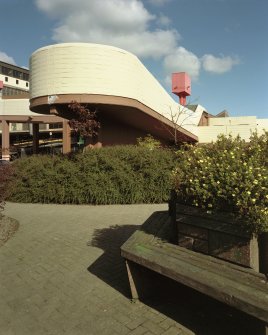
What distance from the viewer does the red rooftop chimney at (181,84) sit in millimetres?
34094

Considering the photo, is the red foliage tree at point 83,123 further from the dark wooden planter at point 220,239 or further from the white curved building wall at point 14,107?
the white curved building wall at point 14,107

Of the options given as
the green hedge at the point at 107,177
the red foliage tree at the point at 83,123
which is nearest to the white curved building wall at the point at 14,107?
the red foliage tree at the point at 83,123

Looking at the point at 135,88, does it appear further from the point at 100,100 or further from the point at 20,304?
the point at 20,304

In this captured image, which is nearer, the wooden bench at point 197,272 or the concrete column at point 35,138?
the wooden bench at point 197,272

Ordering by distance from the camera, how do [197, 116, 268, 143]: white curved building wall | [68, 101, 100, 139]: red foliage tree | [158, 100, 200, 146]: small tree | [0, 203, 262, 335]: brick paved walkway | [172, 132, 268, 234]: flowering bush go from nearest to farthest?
[172, 132, 268, 234]: flowering bush
[0, 203, 262, 335]: brick paved walkway
[68, 101, 100, 139]: red foliage tree
[158, 100, 200, 146]: small tree
[197, 116, 268, 143]: white curved building wall

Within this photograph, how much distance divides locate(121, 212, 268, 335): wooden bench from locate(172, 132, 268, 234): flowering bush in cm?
44

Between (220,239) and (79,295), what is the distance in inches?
69.8

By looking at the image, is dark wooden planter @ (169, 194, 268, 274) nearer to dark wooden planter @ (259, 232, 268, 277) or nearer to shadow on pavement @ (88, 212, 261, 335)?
dark wooden planter @ (259, 232, 268, 277)

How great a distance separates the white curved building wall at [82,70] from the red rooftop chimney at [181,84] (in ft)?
64.6

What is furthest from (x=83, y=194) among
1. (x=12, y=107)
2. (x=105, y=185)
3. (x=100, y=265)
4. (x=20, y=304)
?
(x=12, y=107)

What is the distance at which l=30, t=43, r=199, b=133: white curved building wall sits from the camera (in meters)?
13.9

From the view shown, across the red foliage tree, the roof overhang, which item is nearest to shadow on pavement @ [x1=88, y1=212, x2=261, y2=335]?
the red foliage tree

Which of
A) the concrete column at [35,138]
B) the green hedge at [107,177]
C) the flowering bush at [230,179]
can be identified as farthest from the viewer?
the concrete column at [35,138]

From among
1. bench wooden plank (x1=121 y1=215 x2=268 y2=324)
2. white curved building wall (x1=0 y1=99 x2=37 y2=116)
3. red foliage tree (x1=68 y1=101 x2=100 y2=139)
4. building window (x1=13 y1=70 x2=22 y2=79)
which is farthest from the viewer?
building window (x1=13 y1=70 x2=22 y2=79)
